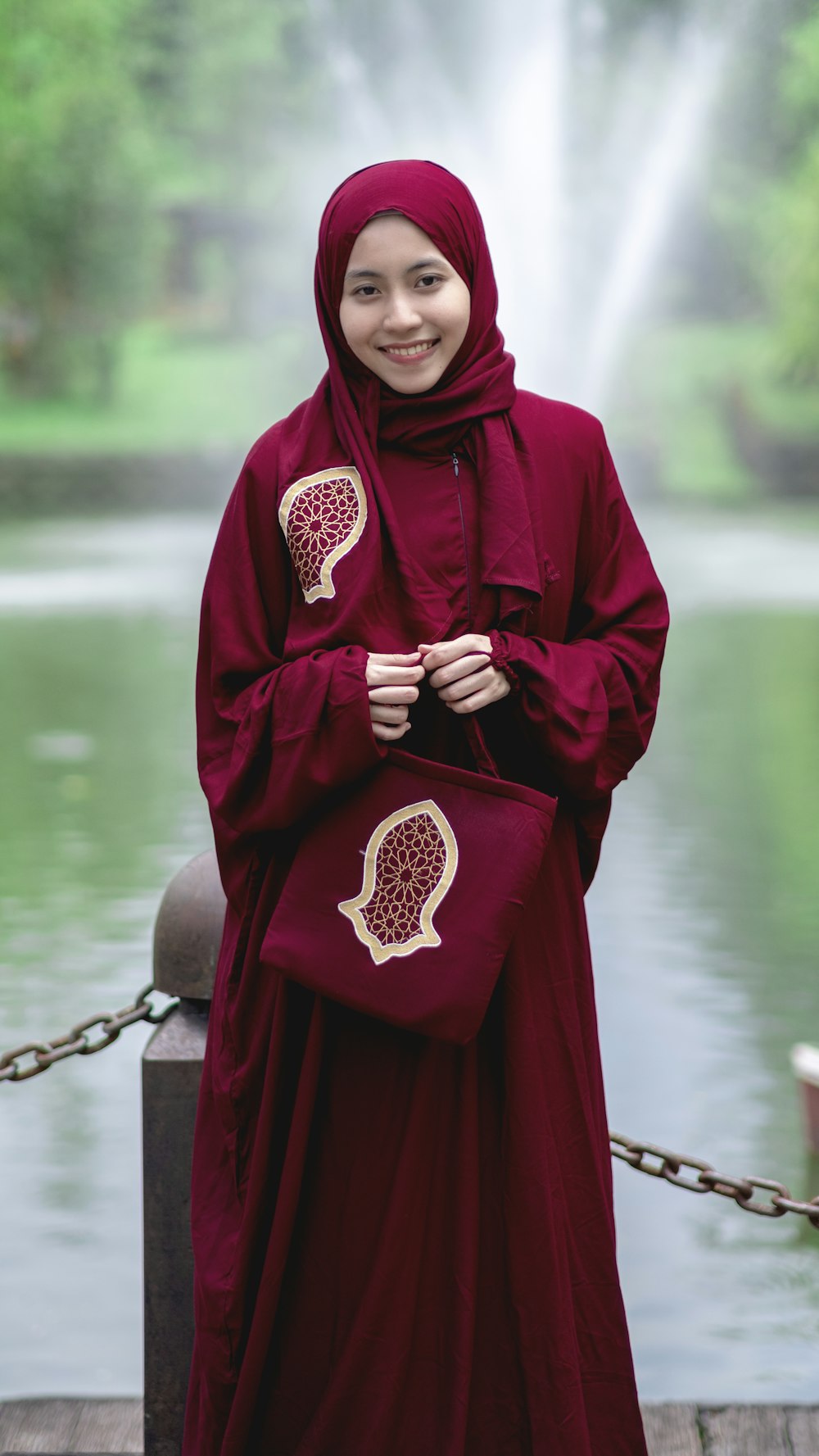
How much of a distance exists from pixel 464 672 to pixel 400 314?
35 centimetres

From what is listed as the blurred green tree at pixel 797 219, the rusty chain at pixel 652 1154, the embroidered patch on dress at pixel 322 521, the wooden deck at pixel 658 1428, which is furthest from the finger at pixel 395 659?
the blurred green tree at pixel 797 219

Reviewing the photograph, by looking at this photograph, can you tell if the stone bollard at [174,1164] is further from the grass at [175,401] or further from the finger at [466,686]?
the grass at [175,401]

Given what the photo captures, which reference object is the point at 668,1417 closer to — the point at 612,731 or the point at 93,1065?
the point at 612,731

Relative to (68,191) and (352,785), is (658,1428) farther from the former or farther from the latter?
(68,191)

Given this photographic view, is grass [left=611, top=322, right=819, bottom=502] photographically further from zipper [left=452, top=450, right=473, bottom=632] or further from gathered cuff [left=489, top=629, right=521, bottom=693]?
gathered cuff [left=489, top=629, right=521, bottom=693]

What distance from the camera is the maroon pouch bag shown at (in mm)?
1579

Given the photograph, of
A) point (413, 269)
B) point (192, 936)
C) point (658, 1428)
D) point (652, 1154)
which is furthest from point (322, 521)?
point (658, 1428)

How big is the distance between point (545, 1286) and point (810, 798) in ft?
16.9

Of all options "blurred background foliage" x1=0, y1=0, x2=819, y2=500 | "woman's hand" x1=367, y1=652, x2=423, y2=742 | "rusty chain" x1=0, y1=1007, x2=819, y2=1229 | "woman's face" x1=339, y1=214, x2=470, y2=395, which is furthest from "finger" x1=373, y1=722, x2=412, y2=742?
"blurred background foliage" x1=0, y1=0, x2=819, y2=500

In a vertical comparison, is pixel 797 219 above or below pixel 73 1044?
above

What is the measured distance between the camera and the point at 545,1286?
5.46 feet

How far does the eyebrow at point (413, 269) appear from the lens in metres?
1.64

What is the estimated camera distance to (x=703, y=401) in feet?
51.9

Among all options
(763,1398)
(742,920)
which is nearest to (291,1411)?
(763,1398)
